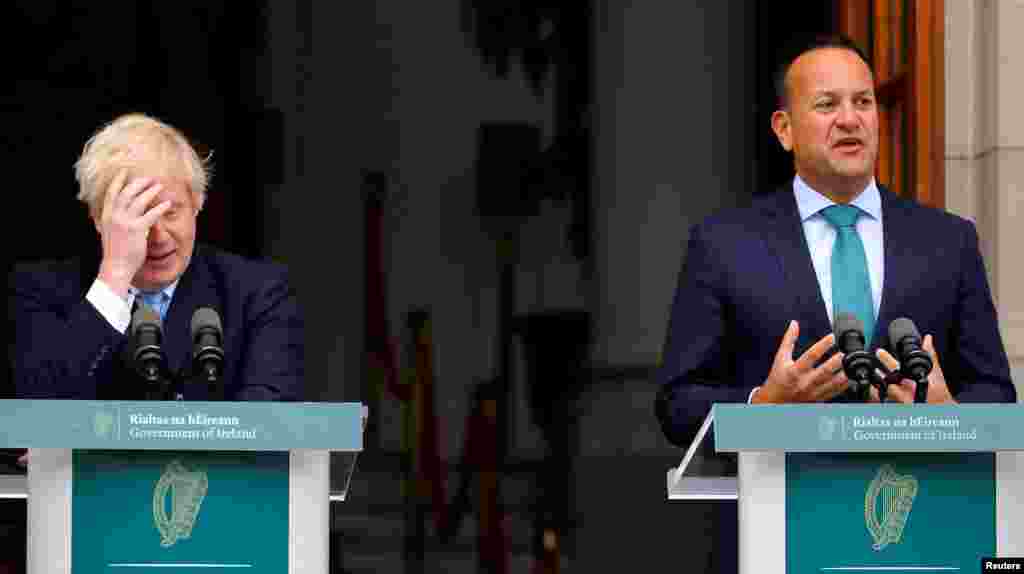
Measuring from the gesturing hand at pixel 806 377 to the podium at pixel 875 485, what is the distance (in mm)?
210

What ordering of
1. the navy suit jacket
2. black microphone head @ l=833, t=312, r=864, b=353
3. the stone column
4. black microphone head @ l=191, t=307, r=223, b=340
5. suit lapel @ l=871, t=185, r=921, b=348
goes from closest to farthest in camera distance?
black microphone head @ l=833, t=312, r=864, b=353 < black microphone head @ l=191, t=307, r=223, b=340 < the navy suit jacket < suit lapel @ l=871, t=185, r=921, b=348 < the stone column

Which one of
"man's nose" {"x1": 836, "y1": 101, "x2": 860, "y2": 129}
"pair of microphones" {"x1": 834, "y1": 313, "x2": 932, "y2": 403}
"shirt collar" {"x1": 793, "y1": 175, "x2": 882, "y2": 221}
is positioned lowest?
"pair of microphones" {"x1": 834, "y1": 313, "x2": 932, "y2": 403}

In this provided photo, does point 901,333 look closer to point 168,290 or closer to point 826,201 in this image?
point 826,201

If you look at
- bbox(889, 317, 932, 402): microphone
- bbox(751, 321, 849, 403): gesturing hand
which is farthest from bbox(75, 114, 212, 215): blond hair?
bbox(889, 317, 932, 402): microphone

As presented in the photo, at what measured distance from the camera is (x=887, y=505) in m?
3.54

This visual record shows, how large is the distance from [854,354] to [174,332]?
158 cm

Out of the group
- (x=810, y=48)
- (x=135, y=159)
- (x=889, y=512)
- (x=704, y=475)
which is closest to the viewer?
(x=889, y=512)

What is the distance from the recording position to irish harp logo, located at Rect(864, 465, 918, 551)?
11.6 ft

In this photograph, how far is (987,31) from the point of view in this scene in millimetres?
6109

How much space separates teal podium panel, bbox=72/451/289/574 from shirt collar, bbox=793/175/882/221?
1463mm

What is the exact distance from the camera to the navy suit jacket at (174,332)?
4078 millimetres

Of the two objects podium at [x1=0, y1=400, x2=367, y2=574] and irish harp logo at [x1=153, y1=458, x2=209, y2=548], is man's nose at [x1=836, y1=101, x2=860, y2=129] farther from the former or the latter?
irish harp logo at [x1=153, y1=458, x2=209, y2=548]

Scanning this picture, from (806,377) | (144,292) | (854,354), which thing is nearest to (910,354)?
(854,354)

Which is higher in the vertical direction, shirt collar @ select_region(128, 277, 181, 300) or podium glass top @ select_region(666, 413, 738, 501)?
shirt collar @ select_region(128, 277, 181, 300)
